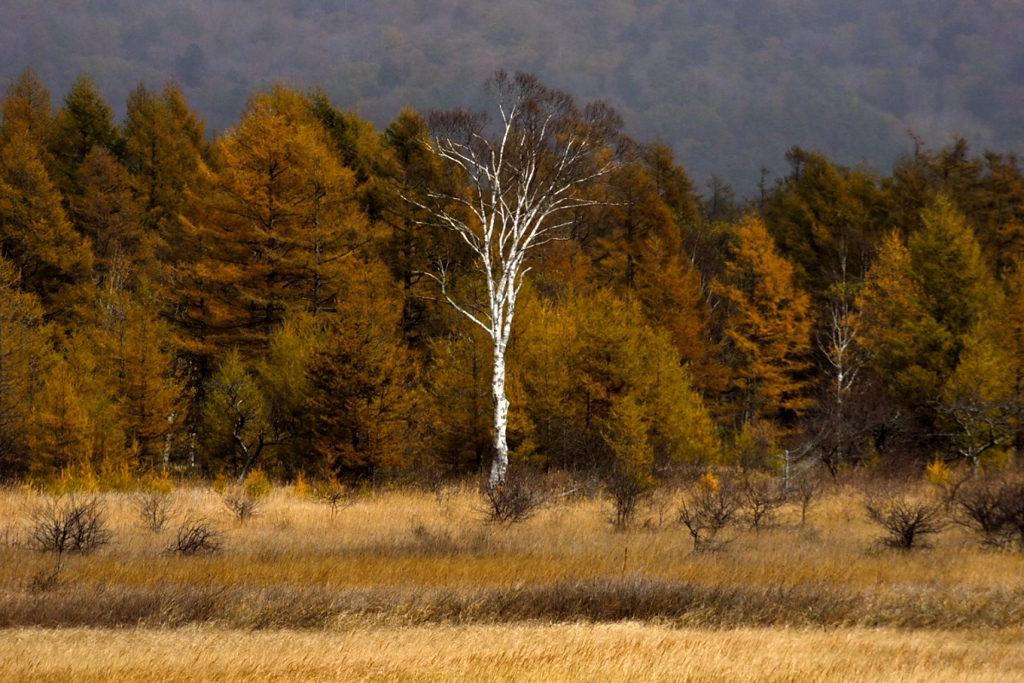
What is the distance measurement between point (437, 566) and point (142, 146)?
105ft

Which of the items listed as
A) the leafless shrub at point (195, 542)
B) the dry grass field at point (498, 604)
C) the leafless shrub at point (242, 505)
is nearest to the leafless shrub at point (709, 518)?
the dry grass field at point (498, 604)

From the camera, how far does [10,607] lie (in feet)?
29.7

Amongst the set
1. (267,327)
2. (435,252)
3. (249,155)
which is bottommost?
(267,327)

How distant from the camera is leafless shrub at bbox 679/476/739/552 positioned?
552 inches

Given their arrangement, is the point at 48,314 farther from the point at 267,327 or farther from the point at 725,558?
the point at 725,558

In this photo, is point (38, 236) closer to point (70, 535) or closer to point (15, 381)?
point (15, 381)

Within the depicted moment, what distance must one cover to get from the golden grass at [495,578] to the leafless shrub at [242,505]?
24 cm

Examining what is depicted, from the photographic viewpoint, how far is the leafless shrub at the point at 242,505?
51.8 ft

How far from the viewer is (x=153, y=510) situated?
1520 cm

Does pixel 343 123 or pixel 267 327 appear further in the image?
pixel 343 123

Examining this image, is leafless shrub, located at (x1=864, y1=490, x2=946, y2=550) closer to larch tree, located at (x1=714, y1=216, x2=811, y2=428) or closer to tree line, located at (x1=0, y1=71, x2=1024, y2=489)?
tree line, located at (x1=0, y1=71, x2=1024, y2=489)

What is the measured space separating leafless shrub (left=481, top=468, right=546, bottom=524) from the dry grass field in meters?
0.40

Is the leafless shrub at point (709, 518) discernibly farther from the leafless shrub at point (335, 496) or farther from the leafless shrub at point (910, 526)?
the leafless shrub at point (335, 496)

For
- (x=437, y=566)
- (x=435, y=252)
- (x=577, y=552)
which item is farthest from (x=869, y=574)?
(x=435, y=252)
